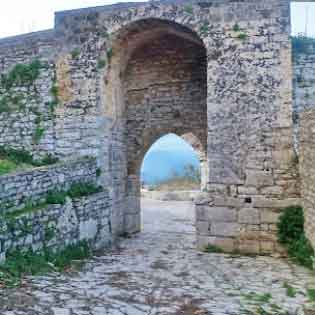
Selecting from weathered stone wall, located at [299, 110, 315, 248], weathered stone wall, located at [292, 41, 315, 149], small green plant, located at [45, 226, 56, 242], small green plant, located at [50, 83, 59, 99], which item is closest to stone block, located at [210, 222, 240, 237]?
weathered stone wall, located at [299, 110, 315, 248]

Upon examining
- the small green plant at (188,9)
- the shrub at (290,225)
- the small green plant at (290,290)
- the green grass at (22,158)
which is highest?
the small green plant at (188,9)

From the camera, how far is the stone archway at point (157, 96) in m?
9.51

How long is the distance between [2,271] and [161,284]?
1981 millimetres

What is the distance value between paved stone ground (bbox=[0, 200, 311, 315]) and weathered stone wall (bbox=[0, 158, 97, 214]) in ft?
3.84

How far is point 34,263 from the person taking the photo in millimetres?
5477

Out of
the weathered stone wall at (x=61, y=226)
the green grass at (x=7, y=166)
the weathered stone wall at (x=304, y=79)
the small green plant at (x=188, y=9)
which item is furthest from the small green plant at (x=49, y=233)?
the weathered stone wall at (x=304, y=79)

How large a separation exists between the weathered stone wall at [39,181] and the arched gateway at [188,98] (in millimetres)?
648

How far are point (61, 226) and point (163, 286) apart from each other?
6.59 feet

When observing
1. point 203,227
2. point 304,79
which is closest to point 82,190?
point 203,227

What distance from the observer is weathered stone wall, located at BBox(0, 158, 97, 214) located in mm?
5457

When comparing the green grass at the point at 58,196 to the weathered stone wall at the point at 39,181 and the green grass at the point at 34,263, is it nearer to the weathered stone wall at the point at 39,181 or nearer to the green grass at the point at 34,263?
the weathered stone wall at the point at 39,181

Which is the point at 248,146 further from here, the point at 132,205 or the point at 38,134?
the point at 38,134

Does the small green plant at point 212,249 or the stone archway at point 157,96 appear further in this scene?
the stone archway at point 157,96

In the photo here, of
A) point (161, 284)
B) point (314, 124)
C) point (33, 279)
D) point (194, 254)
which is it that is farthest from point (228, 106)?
point (33, 279)
